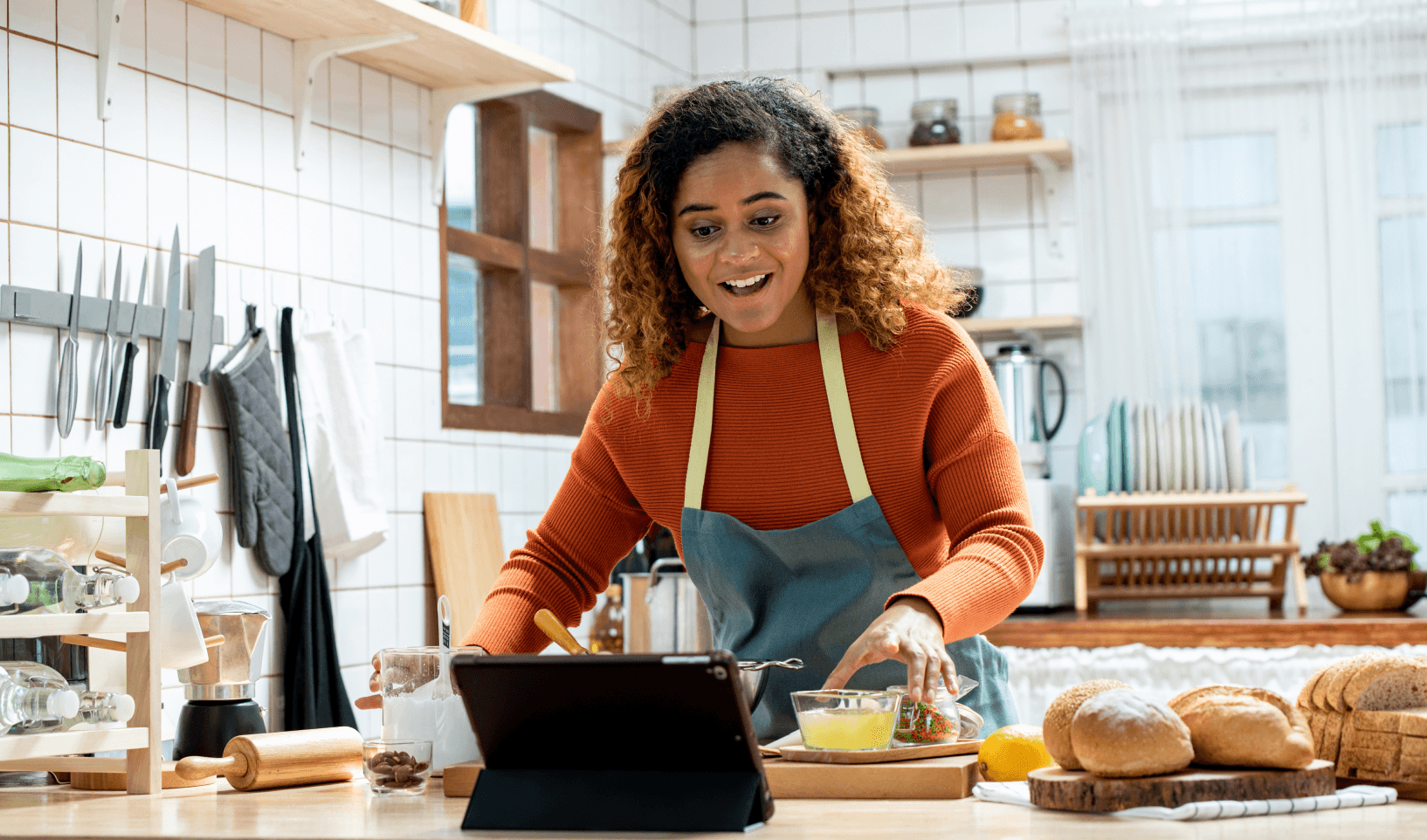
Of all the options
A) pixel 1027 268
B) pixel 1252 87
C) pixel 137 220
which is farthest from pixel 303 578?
pixel 1252 87

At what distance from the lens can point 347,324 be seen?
269 centimetres

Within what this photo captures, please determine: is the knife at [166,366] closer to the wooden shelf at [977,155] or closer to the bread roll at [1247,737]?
the bread roll at [1247,737]

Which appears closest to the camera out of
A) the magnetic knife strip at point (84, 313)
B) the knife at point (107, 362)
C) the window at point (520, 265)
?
the magnetic knife strip at point (84, 313)

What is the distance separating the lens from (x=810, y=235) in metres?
1.65

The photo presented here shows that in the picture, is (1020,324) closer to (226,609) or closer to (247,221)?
(247,221)

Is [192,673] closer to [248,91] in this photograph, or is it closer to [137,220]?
[137,220]

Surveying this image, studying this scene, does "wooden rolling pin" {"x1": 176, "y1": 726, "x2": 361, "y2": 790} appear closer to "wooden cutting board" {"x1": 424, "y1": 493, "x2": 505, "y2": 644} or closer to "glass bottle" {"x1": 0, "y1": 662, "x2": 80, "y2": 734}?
"glass bottle" {"x1": 0, "y1": 662, "x2": 80, "y2": 734}

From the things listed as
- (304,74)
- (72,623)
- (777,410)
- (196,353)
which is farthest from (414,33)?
(72,623)

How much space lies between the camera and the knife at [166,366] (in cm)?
219

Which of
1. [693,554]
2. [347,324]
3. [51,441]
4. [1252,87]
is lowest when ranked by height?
[693,554]

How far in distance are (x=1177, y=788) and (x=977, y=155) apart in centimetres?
295

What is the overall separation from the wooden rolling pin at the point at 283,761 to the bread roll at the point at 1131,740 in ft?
2.25

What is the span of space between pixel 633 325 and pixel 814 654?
43cm

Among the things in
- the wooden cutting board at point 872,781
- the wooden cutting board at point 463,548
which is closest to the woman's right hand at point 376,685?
the wooden cutting board at point 872,781
